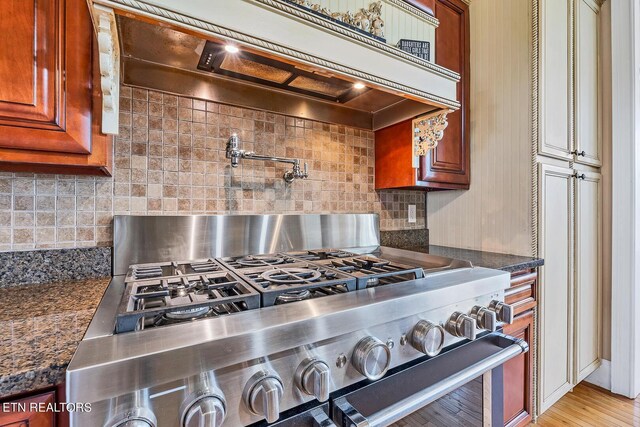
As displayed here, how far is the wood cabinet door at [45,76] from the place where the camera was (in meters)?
0.65

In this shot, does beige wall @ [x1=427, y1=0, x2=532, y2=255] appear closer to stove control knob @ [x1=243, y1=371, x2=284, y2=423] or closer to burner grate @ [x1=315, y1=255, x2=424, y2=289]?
burner grate @ [x1=315, y1=255, x2=424, y2=289]

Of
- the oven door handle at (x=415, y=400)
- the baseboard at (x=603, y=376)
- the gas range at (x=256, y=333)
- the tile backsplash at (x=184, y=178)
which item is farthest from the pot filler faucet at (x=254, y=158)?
the baseboard at (x=603, y=376)

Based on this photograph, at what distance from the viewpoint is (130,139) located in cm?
104

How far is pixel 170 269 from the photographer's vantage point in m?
0.99

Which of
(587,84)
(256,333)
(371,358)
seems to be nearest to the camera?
(256,333)

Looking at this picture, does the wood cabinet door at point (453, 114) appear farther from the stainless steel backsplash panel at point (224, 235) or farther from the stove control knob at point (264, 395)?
the stove control knob at point (264, 395)

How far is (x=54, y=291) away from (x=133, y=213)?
331mm

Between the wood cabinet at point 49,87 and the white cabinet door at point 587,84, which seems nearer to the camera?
the wood cabinet at point 49,87

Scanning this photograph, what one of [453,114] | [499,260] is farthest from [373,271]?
[453,114]

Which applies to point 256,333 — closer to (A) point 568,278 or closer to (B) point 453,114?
(B) point 453,114

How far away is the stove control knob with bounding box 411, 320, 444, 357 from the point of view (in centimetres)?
71

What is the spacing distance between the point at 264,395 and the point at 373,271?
1.70 ft

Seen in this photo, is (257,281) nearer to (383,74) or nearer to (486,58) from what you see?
(383,74)

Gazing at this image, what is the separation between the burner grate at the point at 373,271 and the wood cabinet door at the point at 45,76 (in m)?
0.78
